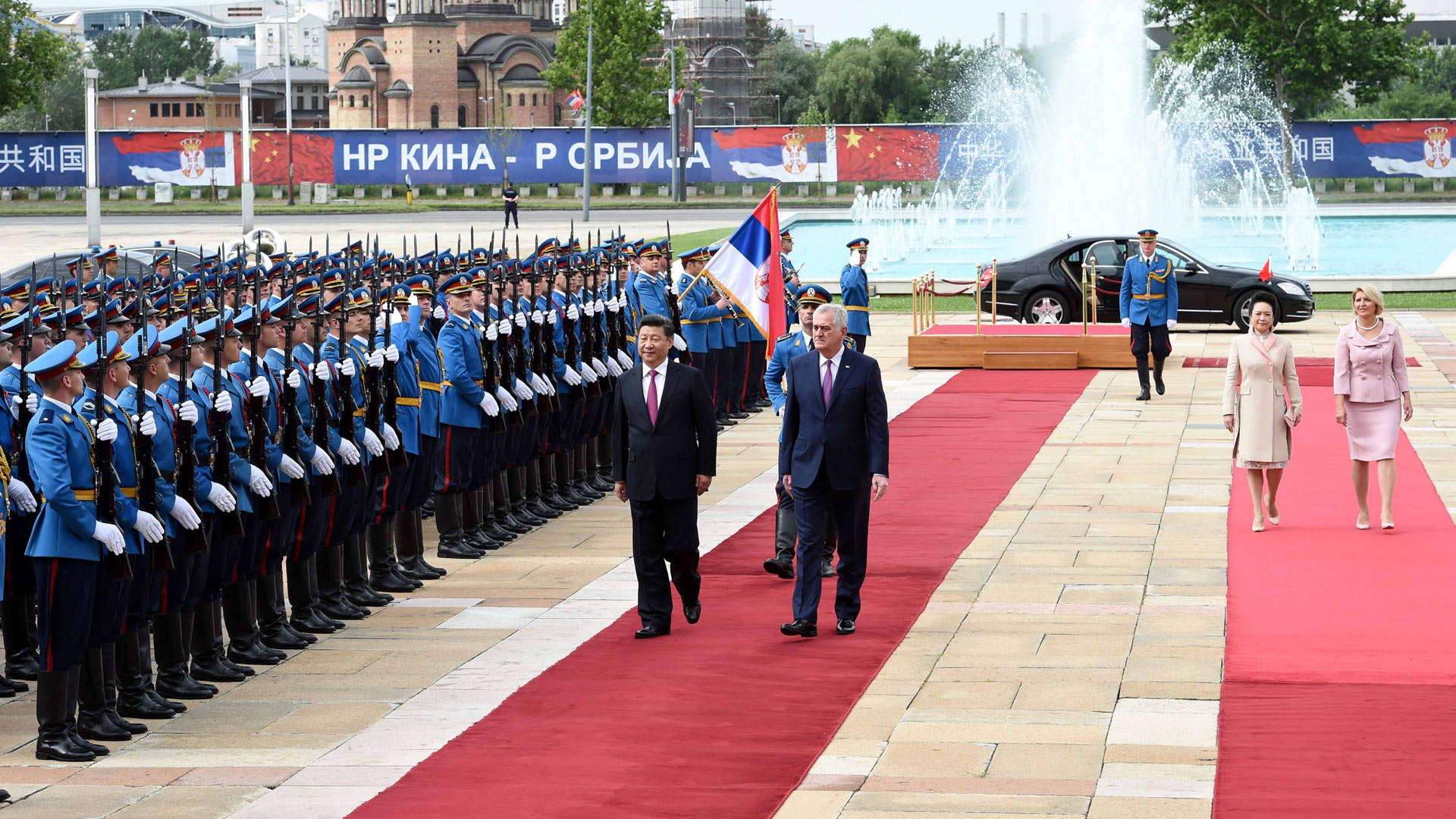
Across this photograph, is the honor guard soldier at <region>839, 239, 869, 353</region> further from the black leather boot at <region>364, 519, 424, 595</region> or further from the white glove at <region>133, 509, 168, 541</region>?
the white glove at <region>133, 509, 168, 541</region>

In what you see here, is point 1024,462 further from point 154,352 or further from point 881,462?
point 154,352

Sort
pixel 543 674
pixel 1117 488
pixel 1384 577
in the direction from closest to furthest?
pixel 543 674, pixel 1384 577, pixel 1117 488

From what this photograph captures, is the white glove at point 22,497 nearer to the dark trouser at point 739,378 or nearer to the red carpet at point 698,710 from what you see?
the red carpet at point 698,710

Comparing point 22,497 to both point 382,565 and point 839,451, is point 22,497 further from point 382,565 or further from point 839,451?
point 839,451

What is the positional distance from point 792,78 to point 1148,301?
106 m

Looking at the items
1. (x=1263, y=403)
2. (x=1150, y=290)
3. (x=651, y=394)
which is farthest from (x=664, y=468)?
(x=1150, y=290)

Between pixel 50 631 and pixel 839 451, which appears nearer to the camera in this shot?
pixel 50 631

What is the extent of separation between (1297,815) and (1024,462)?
357 inches

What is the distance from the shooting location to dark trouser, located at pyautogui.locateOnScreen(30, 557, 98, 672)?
294 inches

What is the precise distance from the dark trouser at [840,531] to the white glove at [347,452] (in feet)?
7.73

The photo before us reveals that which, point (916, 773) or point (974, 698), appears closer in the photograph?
point (916, 773)

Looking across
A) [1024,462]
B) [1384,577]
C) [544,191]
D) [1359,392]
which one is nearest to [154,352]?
[1384,577]

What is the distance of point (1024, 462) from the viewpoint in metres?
15.4

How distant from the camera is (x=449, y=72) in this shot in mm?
114938
